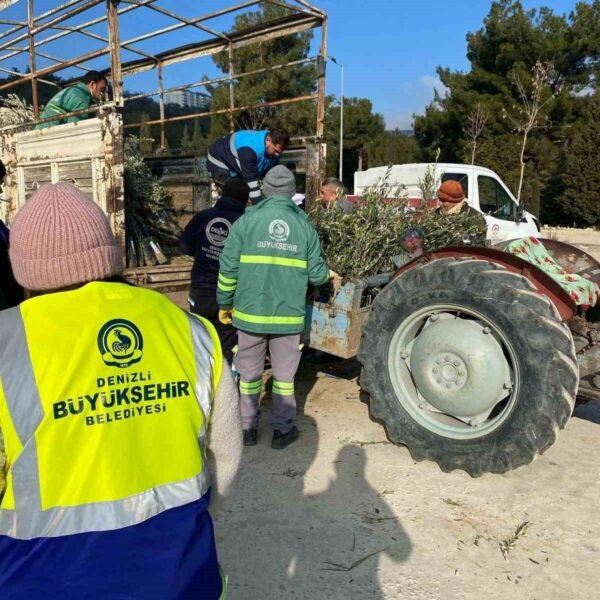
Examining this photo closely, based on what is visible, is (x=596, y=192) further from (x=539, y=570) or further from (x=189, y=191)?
(x=539, y=570)

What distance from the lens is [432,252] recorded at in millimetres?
3703

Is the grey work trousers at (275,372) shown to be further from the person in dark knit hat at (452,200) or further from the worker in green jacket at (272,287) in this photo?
the person in dark knit hat at (452,200)

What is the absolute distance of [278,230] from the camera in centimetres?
364

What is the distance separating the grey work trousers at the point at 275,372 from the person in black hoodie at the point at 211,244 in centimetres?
65

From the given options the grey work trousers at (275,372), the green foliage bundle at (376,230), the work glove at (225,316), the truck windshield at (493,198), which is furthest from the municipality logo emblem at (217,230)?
the truck windshield at (493,198)

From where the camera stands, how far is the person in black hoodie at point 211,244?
4.40 meters

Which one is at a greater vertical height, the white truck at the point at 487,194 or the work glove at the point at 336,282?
the white truck at the point at 487,194

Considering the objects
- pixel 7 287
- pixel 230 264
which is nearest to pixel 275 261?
pixel 230 264

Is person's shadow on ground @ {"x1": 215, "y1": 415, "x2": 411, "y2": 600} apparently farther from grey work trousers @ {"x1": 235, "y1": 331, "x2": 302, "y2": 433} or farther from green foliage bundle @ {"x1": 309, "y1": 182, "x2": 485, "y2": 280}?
green foliage bundle @ {"x1": 309, "y1": 182, "x2": 485, "y2": 280}

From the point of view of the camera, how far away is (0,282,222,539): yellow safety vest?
3.74 ft

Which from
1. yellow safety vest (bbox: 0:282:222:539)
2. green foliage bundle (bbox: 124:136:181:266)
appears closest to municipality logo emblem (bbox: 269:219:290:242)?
yellow safety vest (bbox: 0:282:222:539)

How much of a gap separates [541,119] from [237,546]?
25.4 metres

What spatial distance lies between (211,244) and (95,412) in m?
3.29

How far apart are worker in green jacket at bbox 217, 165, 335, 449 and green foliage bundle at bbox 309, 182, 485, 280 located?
539 mm
